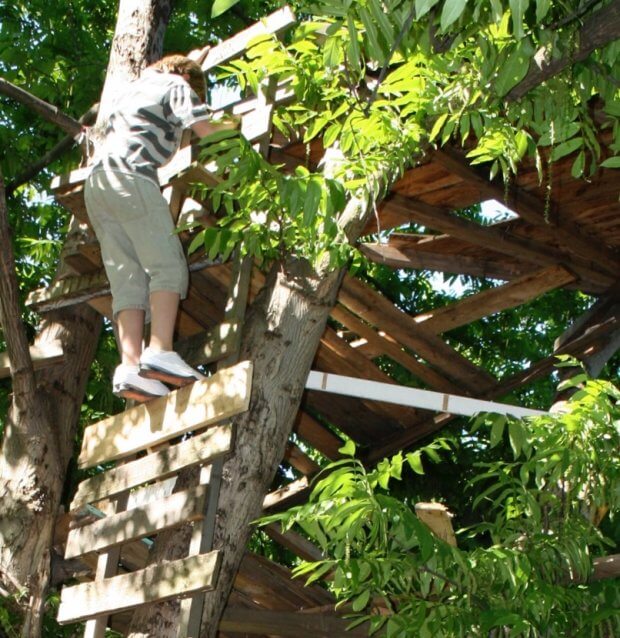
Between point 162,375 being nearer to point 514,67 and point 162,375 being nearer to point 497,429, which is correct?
point 497,429

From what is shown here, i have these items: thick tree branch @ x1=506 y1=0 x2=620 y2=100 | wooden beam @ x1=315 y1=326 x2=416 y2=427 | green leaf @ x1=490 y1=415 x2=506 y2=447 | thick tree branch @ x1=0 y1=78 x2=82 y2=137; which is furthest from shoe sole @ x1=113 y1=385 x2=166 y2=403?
wooden beam @ x1=315 y1=326 x2=416 y2=427

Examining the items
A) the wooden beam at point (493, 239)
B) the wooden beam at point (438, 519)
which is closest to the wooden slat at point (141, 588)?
the wooden beam at point (438, 519)

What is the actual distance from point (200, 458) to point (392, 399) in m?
2.64

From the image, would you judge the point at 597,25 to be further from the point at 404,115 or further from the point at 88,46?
the point at 88,46

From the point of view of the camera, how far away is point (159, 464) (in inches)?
231

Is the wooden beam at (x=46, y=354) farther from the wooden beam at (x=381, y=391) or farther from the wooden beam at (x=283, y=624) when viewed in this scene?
the wooden beam at (x=283, y=624)

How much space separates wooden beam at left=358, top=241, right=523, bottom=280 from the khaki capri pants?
110 inches

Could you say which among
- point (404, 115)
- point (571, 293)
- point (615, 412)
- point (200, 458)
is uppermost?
point (571, 293)

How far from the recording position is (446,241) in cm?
913

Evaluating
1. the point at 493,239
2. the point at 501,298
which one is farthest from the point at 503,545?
the point at 501,298

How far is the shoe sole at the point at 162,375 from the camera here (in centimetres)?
591

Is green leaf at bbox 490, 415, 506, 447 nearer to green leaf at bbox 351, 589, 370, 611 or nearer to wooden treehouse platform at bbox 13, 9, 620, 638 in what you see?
wooden treehouse platform at bbox 13, 9, 620, 638

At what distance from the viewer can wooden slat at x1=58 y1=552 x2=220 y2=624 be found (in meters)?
5.36

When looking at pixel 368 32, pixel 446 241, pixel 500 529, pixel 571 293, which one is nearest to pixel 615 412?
pixel 500 529
